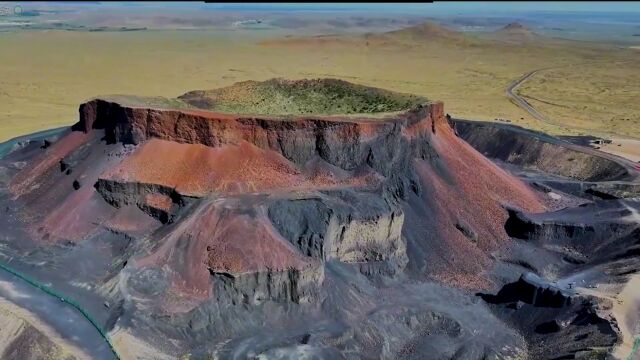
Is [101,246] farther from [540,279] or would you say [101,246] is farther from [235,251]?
[540,279]

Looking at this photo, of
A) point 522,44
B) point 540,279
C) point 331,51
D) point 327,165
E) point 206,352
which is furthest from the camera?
point 522,44

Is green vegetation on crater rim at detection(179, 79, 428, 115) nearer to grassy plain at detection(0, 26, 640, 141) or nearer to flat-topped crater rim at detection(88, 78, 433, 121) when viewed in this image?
flat-topped crater rim at detection(88, 78, 433, 121)

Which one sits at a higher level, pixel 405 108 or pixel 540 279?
pixel 405 108

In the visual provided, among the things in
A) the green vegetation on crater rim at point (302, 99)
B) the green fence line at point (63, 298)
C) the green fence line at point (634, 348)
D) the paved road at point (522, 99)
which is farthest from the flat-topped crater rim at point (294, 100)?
the paved road at point (522, 99)

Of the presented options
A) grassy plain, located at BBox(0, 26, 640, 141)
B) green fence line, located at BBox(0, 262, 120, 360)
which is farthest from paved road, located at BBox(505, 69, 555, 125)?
green fence line, located at BBox(0, 262, 120, 360)

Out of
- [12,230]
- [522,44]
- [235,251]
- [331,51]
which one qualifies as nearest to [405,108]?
[235,251]

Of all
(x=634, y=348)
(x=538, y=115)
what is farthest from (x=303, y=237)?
(x=538, y=115)
